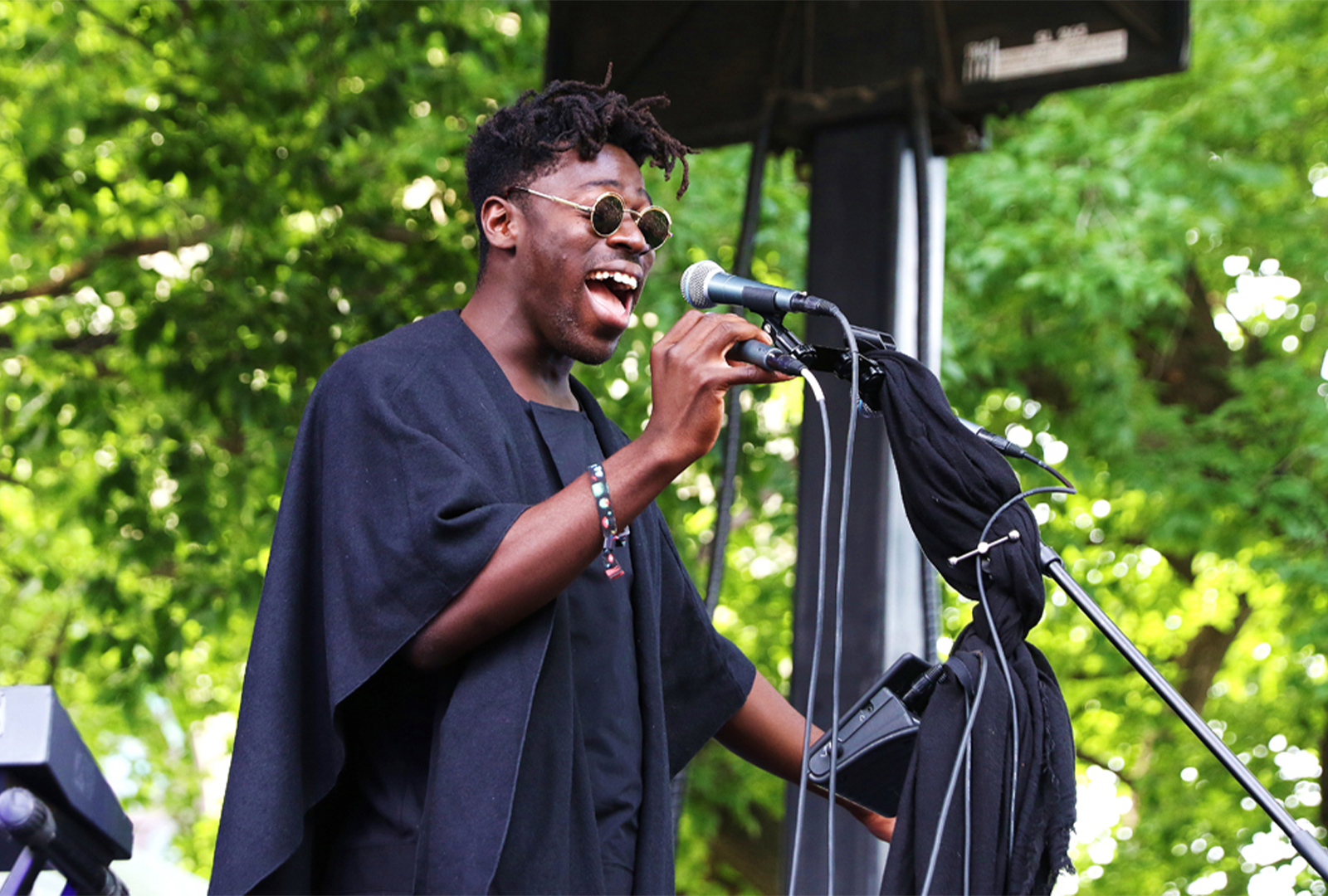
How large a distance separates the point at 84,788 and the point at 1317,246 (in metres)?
5.11

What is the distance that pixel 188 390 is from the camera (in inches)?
186

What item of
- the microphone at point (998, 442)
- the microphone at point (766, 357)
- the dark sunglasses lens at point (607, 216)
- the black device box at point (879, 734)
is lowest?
the black device box at point (879, 734)

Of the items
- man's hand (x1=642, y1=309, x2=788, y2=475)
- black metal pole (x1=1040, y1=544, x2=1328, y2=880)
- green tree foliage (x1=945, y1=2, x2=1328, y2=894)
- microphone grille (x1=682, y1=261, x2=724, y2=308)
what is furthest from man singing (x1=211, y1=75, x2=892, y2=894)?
green tree foliage (x1=945, y1=2, x2=1328, y2=894)

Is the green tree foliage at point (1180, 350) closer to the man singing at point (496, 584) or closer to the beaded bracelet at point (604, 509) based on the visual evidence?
the man singing at point (496, 584)

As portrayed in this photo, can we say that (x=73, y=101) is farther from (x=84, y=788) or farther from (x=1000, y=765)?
(x=1000, y=765)

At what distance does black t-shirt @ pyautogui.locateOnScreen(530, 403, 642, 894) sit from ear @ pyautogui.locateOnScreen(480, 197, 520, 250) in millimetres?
281

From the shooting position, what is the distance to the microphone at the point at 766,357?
1.50 m

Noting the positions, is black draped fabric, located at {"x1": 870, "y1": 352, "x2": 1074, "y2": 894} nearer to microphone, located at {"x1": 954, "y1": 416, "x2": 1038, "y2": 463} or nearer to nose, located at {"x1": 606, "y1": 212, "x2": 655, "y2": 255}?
microphone, located at {"x1": 954, "y1": 416, "x2": 1038, "y2": 463}

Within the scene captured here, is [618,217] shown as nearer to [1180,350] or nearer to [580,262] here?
[580,262]

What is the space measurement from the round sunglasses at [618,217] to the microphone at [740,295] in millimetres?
161

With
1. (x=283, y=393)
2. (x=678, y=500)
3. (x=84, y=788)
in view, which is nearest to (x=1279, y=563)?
(x=678, y=500)

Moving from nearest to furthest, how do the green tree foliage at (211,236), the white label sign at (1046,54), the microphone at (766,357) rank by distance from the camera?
the microphone at (766,357), the white label sign at (1046,54), the green tree foliage at (211,236)

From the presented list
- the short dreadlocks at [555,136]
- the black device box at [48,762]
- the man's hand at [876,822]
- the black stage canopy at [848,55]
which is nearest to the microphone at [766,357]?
the short dreadlocks at [555,136]

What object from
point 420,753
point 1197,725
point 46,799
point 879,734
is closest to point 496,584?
point 420,753
